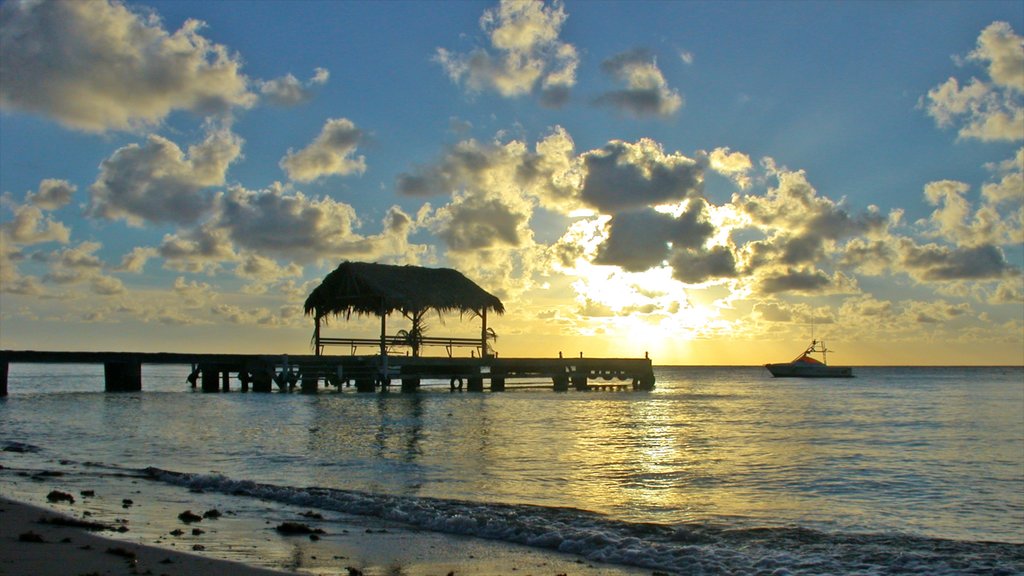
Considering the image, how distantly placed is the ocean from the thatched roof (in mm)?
13746

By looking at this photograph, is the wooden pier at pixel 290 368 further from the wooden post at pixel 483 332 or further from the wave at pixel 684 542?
the wave at pixel 684 542

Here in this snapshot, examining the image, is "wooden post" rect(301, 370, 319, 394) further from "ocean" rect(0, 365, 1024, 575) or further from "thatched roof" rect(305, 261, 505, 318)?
"ocean" rect(0, 365, 1024, 575)

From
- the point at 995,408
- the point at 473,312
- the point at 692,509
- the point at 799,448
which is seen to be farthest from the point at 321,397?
the point at 995,408

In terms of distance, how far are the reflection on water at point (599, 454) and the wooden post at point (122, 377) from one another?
5151mm

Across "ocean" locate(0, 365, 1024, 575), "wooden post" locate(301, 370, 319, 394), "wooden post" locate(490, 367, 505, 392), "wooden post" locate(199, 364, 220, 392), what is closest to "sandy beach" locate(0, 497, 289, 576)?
"ocean" locate(0, 365, 1024, 575)

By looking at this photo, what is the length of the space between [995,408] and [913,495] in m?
37.3

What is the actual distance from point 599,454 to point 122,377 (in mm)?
30995

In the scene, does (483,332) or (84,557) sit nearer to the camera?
(84,557)

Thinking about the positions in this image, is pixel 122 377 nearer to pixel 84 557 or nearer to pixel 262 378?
pixel 262 378

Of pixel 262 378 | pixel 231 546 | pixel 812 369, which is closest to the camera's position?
pixel 231 546

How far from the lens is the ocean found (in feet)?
32.9

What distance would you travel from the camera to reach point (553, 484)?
15688 mm

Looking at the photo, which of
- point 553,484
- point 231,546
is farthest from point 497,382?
point 231,546

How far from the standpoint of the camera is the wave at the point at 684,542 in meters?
9.51
